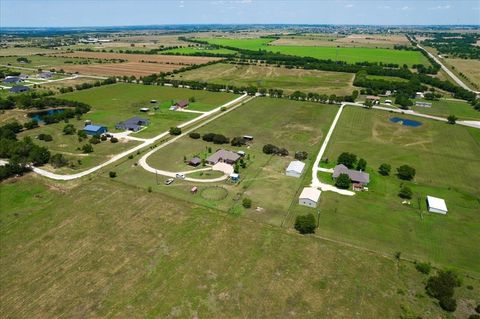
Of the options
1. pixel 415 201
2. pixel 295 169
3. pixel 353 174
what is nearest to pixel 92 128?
pixel 295 169

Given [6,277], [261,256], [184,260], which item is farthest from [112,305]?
[261,256]

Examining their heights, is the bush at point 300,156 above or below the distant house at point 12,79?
below

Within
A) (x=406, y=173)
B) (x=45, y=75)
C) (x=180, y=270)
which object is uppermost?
(x=45, y=75)

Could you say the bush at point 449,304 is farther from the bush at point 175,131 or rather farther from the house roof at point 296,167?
the bush at point 175,131

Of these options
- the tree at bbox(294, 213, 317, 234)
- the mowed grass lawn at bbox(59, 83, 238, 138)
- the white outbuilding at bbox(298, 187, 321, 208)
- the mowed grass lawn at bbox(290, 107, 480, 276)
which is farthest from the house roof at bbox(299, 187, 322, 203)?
the mowed grass lawn at bbox(59, 83, 238, 138)

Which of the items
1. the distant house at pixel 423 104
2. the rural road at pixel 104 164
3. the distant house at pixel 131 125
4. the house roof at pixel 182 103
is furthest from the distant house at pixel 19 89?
the distant house at pixel 423 104

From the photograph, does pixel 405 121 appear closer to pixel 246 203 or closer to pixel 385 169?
pixel 385 169

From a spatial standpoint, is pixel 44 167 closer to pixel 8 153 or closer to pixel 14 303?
pixel 8 153
